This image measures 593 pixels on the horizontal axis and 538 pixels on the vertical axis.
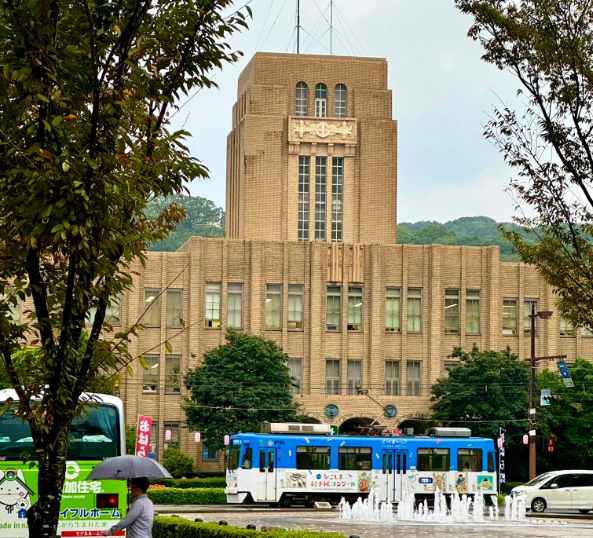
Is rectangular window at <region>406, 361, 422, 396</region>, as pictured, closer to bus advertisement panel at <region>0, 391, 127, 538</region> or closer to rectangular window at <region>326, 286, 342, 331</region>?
rectangular window at <region>326, 286, 342, 331</region>

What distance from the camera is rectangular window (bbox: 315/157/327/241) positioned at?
239 ft

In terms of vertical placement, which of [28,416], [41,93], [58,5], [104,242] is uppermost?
[58,5]

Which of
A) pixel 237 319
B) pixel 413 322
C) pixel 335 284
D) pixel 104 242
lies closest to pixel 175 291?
pixel 237 319

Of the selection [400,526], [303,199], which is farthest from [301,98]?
[400,526]

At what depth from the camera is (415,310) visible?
221 ft

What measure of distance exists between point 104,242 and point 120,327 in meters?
53.7

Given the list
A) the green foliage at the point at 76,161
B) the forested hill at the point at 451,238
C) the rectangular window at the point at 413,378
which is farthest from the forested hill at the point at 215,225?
the green foliage at the point at 76,161

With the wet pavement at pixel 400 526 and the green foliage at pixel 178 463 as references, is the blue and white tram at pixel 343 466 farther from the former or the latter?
the green foliage at pixel 178 463

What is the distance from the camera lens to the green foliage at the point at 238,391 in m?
57.6

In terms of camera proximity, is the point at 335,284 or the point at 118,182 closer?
the point at 118,182

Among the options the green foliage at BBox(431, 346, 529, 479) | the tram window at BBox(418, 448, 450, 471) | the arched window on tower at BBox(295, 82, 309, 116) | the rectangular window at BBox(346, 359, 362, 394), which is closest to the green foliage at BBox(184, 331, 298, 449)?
the rectangular window at BBox(346, 359, 362, 394)

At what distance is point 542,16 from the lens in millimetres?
14703

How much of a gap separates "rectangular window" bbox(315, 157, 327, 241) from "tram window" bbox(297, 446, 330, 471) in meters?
30.1

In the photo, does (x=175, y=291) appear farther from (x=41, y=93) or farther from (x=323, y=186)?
(x=41, y=93)
